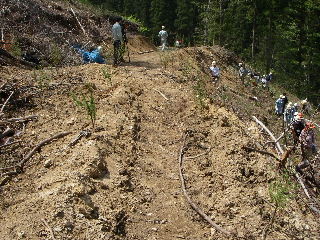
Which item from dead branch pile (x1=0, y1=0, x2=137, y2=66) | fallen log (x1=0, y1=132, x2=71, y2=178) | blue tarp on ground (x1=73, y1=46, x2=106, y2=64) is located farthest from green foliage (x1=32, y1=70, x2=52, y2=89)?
blue tarp on ground (x1=73, y1=46, x2=106, y2=64)

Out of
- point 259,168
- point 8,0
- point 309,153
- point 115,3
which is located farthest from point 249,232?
point 115,3

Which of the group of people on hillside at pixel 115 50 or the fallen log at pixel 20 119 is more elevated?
the group of people on hillside at pixel 115 50

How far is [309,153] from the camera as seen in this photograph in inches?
319

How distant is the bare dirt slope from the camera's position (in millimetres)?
5055

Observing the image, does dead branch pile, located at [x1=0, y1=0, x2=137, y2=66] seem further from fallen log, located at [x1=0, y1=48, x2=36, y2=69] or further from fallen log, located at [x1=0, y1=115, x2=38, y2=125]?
fallen log, located at [x1=0, y1=115, x2=38, y2=125]

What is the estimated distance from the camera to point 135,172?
6.19 m

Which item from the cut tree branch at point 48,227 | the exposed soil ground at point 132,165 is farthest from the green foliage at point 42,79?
the cut tree branch at point 48,227

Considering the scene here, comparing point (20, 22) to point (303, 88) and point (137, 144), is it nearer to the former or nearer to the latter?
point (137, 144)

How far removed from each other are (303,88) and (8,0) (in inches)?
979

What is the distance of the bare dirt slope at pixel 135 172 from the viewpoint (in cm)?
505

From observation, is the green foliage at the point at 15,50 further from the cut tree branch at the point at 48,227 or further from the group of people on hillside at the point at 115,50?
the cut tree branch at the point at 48,227

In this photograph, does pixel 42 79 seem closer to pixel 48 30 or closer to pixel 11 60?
pixel 11 60

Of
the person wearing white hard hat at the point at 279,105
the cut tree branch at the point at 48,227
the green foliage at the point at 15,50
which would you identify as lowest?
the person wearing white hard hat at the point at 279,105

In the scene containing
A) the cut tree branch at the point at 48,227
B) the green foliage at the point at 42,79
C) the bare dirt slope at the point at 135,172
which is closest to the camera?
the cut tree branch at the point at 48,227
